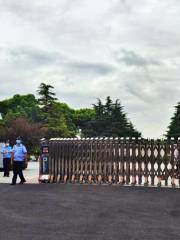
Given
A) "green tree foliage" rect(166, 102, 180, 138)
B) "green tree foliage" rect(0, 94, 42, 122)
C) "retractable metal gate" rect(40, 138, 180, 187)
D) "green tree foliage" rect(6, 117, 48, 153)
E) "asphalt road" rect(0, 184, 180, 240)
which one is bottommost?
"asphalt road" rect(0, 184, 180, 240)

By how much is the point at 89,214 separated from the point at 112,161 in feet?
32.8

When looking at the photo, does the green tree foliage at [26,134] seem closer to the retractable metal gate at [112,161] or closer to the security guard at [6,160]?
the security guard at [6,160]

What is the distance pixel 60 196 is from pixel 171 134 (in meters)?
66.5

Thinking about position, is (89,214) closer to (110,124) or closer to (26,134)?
(26,134)

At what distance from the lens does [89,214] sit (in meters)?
11.7

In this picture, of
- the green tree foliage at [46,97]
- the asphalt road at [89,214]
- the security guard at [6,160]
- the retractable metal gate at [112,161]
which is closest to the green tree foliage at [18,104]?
the green tree foliage at [46,97]

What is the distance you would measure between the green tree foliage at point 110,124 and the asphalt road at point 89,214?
6466 cm

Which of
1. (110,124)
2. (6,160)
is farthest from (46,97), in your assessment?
(6,160)

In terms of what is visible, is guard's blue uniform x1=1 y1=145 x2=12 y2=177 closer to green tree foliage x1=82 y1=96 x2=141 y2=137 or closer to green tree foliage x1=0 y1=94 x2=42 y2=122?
green tree foliage x1=82 y1=96 x2=141 y2=137

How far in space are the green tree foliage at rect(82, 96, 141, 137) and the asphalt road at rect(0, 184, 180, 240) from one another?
6466 cm

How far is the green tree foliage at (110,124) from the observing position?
82625mm

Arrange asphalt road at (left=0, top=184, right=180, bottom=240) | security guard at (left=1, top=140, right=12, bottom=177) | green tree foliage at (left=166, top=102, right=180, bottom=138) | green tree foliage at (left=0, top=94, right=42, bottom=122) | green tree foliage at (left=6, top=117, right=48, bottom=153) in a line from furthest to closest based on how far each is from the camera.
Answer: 1. green tree foliage at (left=0, top=94, right=42, bottom=122)
2. green tree foliage at (left=166, top=102, right=180, bottom=138)
3. green tree foliage at (left=6, top=117, right=48, bottom=153)
4. security guard at (left=1, top=140, right=12, bottom=177)
5. asphalt road at (left=0, top=184, right=180, bottom=240)

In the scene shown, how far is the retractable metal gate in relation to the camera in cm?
2067

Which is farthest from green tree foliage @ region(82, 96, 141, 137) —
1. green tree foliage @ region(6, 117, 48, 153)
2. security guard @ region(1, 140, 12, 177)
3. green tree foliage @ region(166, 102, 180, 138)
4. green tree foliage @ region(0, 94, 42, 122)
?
security guard @ region(1, 140, 12, 177)
